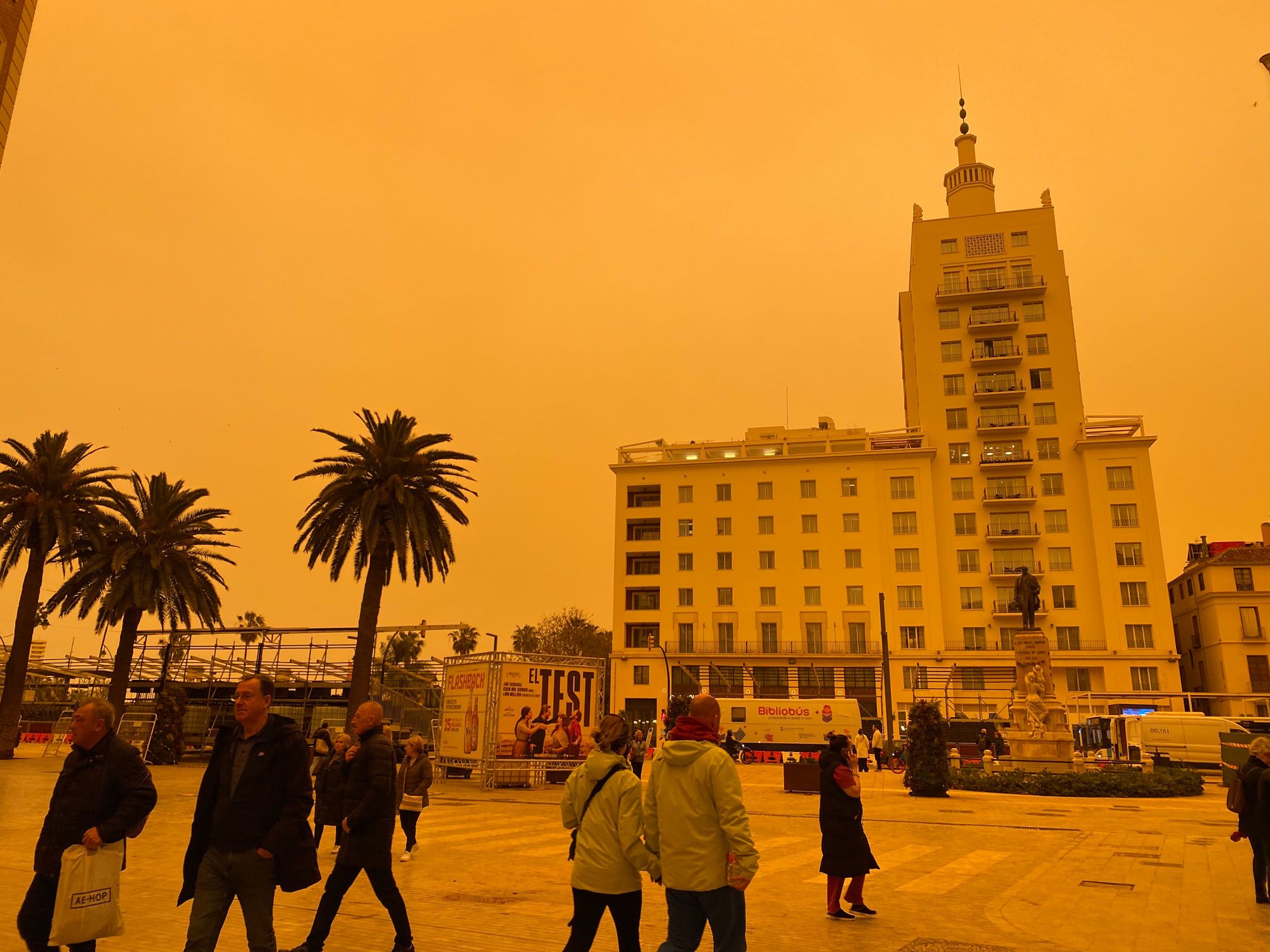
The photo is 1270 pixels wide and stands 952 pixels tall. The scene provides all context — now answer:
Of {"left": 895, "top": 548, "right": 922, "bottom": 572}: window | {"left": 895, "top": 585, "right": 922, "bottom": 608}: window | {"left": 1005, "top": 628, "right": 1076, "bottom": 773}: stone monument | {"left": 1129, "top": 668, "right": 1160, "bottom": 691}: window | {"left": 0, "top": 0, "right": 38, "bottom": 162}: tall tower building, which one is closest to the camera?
{"left": 0, "top": 0, "right": 38, "bottom": 162}: tall tower building

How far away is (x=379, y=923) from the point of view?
7883mm

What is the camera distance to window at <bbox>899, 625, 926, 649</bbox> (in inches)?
2340

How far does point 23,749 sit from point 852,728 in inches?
1476

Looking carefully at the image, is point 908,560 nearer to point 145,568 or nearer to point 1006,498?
point 1006,498

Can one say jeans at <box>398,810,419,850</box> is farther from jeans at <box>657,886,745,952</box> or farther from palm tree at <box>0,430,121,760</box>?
palm tree at <box>0,430,121,760</box>

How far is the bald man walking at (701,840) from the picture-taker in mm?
5004

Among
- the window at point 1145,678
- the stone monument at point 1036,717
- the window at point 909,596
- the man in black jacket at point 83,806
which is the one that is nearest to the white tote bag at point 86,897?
the man in black jacket at point 83,806

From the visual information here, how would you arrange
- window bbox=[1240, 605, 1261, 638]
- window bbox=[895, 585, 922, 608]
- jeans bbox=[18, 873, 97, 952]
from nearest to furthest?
jeans bbox=[18, 873, 97, 952] → window bbox=[1240, 605, 1261, 638] → window bbox=[895, 585, 922, 608]

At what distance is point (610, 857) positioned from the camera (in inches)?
208

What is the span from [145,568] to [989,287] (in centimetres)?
5858

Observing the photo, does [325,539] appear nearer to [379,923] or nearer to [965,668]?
[379,923]

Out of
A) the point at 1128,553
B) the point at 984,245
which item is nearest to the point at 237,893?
the point at 1128,553

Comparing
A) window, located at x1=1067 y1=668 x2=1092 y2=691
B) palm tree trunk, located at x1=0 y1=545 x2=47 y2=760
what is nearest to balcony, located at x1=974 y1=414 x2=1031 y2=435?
window, located at x1=1067 y1=668 x2=1092 y2=691

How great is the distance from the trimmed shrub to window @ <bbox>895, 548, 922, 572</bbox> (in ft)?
116
